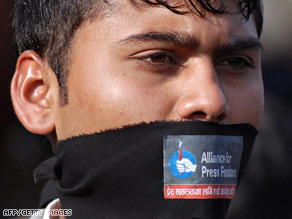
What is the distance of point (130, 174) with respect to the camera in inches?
95.0

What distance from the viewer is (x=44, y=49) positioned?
2.96m

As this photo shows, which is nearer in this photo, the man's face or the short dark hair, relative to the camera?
the man's face

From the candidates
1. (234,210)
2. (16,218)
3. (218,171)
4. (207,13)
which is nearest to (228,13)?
(207,13)

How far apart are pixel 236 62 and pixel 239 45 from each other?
131mm

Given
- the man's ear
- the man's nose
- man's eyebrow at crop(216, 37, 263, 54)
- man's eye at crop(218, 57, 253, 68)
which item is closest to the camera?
the man's nose

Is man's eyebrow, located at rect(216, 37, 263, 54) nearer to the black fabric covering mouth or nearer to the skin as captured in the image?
the skin

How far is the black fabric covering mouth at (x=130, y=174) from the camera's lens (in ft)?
7.80

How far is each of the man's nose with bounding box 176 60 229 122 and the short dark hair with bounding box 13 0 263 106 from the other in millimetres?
302

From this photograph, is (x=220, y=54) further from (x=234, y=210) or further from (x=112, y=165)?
(x=234, y=210)

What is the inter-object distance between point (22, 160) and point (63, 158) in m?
2.75

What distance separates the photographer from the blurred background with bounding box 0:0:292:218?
4.96m

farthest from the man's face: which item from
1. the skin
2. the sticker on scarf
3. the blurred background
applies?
the blurred background

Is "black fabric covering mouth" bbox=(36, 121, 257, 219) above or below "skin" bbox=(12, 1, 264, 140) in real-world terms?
below

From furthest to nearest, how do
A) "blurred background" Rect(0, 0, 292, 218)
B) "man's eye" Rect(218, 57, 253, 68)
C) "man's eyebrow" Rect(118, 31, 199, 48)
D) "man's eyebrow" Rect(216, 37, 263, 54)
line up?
"blurred background" Rect(0, 0, 292, 218) → "man's eye" Rect(218, 57, 253, 68) → "man's eyebrow" Rect(216, 37, 263, 54) → "man's eyebrow" Rect(118, 31, 199, 48)
